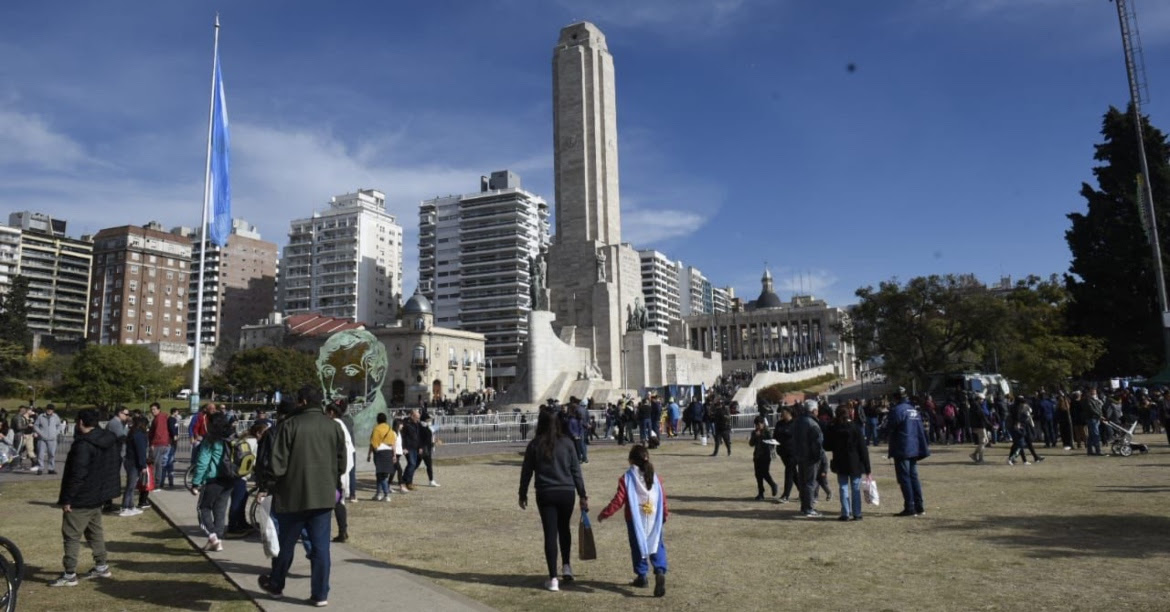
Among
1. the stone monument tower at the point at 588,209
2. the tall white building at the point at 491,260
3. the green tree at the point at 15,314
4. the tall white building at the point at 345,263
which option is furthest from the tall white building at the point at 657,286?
the green tree at the point at 15,314

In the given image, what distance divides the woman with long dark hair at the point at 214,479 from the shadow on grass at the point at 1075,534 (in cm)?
835

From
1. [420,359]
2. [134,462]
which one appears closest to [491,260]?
[420,359]

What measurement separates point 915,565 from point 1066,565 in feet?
4.28

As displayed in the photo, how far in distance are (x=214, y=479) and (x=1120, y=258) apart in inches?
1774

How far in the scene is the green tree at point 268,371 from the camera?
6141cm

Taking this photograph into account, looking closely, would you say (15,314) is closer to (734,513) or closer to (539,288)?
(539,288)

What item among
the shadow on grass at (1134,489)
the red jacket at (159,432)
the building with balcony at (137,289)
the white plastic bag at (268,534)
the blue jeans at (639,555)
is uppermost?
the building with balcony at (137,289)

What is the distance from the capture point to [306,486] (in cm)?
590

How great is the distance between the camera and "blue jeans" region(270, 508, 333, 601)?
5875mm

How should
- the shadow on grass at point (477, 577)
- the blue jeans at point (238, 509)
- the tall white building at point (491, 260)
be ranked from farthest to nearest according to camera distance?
the tall white building at point (491, 260), the blue jeans at point (238, 509), the shadow on grass at point (477, 577)

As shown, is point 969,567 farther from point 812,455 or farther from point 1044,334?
point 1044,334

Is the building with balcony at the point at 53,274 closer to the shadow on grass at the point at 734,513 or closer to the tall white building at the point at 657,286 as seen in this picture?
the tall white building at the point at 657,286

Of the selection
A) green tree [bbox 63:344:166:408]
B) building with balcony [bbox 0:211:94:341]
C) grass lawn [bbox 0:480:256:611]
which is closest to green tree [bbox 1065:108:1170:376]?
grass lawn [bbox 0:480:256:611]

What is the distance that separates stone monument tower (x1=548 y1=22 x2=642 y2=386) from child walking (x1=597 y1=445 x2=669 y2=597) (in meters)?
38.1
